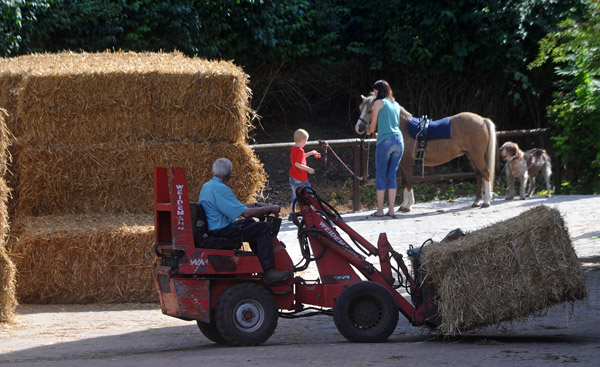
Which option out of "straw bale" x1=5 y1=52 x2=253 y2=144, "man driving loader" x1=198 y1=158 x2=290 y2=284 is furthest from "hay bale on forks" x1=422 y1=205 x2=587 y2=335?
"straw bale" x1=5 y1=52 x2=253 y2=144

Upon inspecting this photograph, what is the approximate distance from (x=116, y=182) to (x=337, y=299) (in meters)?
3.91

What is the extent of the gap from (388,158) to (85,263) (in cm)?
534

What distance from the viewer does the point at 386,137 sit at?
12.8 m

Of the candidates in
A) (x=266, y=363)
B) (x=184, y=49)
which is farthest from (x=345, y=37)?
(x=266, y=363)

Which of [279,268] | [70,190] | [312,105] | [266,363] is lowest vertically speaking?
[266,363]

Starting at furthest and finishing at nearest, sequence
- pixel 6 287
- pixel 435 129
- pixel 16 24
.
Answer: pixel 435 129
pixel 16 24
pixel 6 287

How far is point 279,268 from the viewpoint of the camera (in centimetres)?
727

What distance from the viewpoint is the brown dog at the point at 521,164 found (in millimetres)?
14734

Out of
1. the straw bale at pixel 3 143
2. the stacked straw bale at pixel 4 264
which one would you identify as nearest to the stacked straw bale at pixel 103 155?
the stacked straw bale at pixel 4 264

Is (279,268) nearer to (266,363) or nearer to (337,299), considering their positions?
(337,299)

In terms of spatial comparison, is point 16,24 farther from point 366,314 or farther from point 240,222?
point 366,314

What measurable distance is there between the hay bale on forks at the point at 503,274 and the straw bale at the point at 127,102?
3898 millimetres

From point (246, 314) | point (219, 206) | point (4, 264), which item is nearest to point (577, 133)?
point (219, 206)

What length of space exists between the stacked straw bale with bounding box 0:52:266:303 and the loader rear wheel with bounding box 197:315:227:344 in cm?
205
